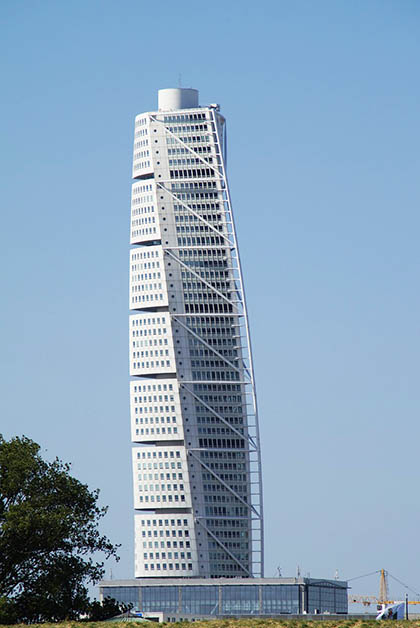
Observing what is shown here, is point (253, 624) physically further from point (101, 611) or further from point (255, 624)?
point (101, 611)

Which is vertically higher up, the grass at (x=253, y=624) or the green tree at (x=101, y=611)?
the green tree at (x=101, y=611)

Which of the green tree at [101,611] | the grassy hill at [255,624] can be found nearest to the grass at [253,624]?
the grassy hill at [255,624]

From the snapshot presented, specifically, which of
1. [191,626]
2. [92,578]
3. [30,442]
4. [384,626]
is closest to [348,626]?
[384,626]

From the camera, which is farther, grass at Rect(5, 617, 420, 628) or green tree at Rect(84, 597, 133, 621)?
green tree at Rect(84, 597, 133, 621)

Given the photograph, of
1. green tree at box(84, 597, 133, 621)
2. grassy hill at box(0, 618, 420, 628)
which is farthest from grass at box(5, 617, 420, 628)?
green tree at box(84, 597, 133, 621)

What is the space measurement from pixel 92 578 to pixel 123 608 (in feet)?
36.8

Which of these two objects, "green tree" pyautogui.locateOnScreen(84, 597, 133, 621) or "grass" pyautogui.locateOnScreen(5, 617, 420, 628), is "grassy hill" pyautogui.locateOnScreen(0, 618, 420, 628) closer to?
"grass" pyautogui.locateOnScreen(5, 617, 420, 628)

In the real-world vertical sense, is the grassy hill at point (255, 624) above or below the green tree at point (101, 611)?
below

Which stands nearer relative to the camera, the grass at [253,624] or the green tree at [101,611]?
the grass at [253,624]

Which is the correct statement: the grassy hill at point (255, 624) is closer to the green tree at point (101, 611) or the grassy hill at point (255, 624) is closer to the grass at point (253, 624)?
the grass at point (253, 624)

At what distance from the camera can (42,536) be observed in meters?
126

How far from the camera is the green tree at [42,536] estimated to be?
125188 millimetres

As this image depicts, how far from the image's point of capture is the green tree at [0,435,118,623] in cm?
12519

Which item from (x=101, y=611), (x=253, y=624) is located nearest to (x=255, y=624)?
(x=253, y=624)
